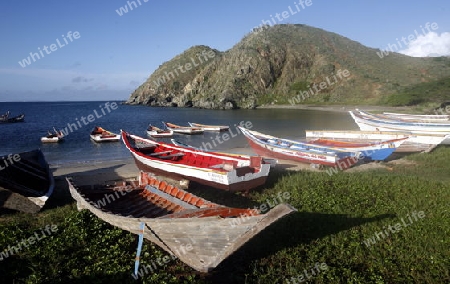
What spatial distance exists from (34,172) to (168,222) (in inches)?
376

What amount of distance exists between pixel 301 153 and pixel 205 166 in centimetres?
700

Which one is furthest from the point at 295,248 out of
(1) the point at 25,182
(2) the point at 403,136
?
(2) the point at 403,136

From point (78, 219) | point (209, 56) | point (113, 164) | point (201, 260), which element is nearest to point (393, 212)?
point (201, 260)

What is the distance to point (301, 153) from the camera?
1966cm

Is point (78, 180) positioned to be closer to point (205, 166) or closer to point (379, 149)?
point (205, 166)

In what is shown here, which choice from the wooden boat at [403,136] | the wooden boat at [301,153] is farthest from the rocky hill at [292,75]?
the wooden boat at [301,153]

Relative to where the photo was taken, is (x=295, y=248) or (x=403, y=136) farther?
(x=403, y=136)

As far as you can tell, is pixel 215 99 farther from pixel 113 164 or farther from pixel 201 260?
pixel 201 260

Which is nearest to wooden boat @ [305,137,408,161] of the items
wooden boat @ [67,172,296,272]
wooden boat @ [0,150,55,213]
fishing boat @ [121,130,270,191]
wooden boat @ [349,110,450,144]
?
wooden boat @ [349,110,450,144]

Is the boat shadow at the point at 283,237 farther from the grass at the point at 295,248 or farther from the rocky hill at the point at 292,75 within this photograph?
the rocky hill at the point at 292,75

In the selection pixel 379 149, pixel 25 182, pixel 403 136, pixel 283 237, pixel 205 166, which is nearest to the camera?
pixel 283 237

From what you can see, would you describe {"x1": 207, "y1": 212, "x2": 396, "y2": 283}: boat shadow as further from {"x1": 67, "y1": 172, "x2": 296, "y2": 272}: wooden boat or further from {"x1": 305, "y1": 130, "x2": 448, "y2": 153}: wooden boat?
{"x1": 305, "y1": 130, "x2": 448, "y2": 153}: wooden boat

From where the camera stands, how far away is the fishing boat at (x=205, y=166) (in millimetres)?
13094

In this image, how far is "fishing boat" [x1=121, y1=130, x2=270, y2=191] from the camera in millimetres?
13094
